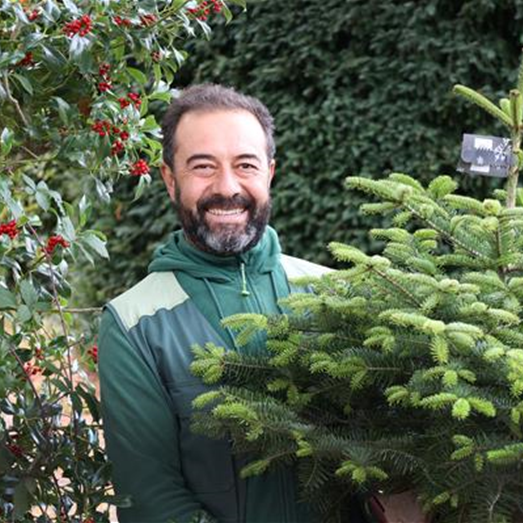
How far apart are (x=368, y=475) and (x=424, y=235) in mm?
531

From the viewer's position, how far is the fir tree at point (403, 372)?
219cm

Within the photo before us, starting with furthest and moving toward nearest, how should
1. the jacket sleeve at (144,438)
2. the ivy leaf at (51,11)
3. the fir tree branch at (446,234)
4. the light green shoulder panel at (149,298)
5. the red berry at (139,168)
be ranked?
the red berry at (139,168) < the ivy leaf at (51,11) < the light green shoulder panel at (149,298) < the jacket sleeve at (144,438) < the fir tree branch at (446,234)

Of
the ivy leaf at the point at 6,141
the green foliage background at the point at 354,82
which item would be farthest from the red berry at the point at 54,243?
the green foliage background at the point at 354,82

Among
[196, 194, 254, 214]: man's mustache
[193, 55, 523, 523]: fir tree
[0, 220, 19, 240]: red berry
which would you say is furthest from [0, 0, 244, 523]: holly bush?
[193, 55, 523, 523]: fir tree

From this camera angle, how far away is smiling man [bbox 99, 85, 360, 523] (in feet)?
8.55

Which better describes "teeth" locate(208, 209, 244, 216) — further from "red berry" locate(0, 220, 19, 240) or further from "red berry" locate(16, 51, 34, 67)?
"red berry" locate(16, 51, 34, 67)

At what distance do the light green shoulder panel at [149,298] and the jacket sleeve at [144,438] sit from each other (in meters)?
Result: 0.07

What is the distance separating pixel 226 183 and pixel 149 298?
324mm

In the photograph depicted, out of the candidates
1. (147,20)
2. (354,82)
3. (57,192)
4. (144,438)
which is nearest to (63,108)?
(57,192)

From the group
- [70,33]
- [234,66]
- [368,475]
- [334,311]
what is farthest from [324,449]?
[234,66]

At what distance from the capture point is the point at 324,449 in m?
2.29

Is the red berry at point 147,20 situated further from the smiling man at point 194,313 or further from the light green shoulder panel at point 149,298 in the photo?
the light green shoulder panel at point 149,298

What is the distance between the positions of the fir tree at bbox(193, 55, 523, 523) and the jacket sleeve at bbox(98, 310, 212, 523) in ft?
0.46

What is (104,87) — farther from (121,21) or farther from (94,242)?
(94,242)
